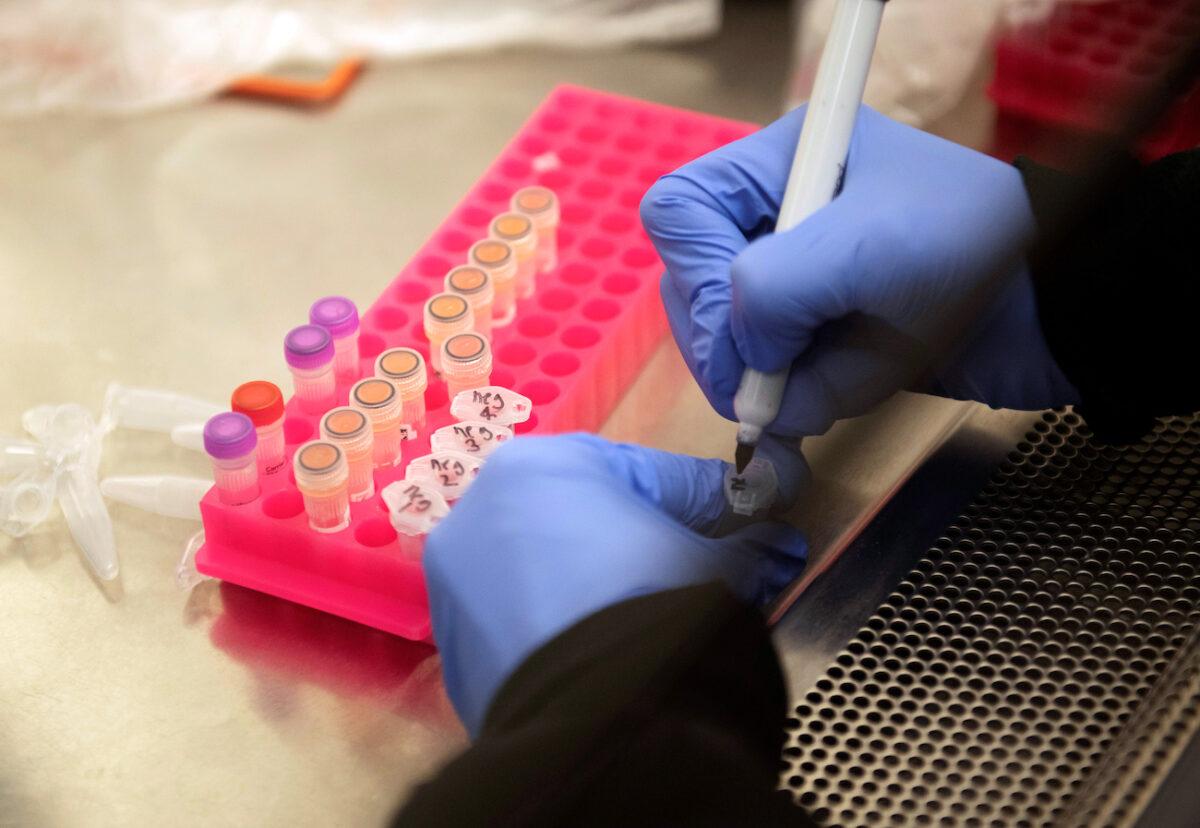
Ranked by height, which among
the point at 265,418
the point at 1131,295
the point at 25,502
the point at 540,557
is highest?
the point at 1131,295

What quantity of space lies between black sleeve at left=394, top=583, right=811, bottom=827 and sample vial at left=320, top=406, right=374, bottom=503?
0.40 metres

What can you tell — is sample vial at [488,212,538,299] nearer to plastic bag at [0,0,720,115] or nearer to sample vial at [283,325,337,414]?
sample vial at [283,325,337,414]

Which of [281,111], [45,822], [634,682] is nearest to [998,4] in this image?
[281,111]

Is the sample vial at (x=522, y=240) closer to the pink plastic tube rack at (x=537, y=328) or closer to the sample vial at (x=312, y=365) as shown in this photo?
the pink plastic tube rack at (x=537, y=328)

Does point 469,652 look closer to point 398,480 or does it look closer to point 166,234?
point 398,480

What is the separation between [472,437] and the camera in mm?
1165

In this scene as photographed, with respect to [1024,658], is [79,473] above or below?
below

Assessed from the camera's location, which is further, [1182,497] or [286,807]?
[1182,497]

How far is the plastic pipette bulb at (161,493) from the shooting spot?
1217 millimetres

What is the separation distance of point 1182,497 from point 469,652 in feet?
2.06

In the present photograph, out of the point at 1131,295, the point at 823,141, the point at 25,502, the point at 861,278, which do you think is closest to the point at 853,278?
the point at 861,278

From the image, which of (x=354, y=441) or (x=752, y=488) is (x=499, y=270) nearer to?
(x=354, y=441)

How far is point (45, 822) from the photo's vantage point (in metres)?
0.98

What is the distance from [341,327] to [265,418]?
14 centimetres
